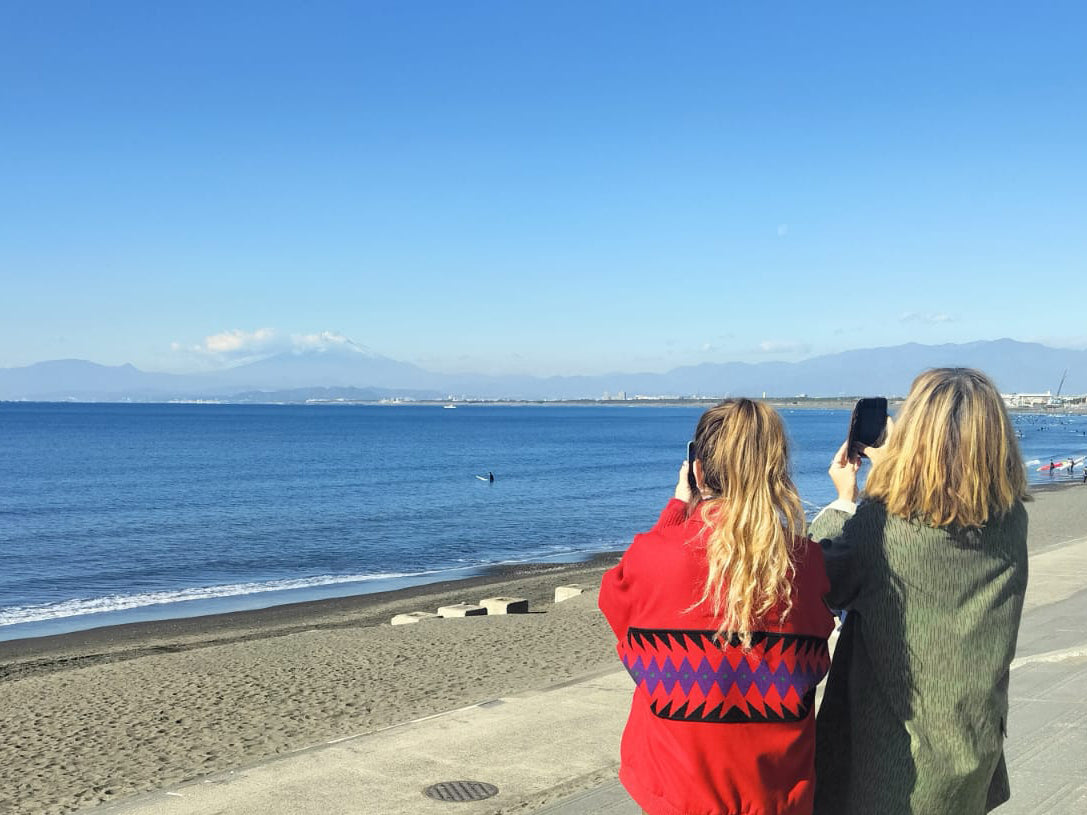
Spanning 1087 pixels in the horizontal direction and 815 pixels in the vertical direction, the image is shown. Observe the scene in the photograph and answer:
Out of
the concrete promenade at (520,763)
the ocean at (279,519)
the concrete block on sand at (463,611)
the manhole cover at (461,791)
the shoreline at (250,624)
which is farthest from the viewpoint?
the ocean at (279,519)

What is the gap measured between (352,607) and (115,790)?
1431 cm

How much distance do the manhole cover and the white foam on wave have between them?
666 inches

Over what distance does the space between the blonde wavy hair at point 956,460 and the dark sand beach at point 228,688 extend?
5784mm

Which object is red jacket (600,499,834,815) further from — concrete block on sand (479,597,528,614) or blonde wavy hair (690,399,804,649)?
concrete block on sand (479,597,528,614)

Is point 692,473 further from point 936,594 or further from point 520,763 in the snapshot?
point 520,763

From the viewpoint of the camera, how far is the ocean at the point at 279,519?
23.6 meters

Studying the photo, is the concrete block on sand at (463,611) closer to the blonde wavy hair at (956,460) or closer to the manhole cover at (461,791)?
the manhole cover at (461,791)

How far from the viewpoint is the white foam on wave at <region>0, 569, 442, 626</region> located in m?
20.4

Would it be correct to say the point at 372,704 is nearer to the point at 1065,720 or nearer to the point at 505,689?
the point at 505,689

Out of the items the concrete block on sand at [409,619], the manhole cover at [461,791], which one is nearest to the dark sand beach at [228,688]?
the concrete block on sand at [409,619]

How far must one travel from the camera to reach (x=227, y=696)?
992cm

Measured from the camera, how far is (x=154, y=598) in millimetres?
22328

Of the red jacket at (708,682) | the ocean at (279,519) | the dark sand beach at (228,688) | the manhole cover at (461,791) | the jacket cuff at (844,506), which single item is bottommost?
the ocean at (279,519)

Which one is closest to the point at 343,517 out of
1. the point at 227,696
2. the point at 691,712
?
the point at 227,696
